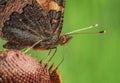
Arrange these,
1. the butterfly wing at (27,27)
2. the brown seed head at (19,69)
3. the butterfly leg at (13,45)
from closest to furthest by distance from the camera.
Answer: the brown seed head at (19,69) < the butterfly leg at (13,45) < the butterfly wing at (27,27)

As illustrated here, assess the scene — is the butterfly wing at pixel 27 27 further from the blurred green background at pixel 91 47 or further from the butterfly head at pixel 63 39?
the blurred green background at pixel 91 47

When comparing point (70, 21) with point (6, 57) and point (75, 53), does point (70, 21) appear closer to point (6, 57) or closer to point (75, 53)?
point (75, 53)

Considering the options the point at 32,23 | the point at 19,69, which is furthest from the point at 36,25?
the point at 19,69

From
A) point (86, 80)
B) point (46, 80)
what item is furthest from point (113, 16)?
point (46, 80)

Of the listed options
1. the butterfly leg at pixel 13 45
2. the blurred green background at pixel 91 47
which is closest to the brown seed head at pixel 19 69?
the butterfly leg at pixel 13 45

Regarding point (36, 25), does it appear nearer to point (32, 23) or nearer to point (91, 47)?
point (32, 23)

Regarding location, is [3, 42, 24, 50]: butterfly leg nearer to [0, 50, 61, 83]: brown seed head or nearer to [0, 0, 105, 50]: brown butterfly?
[0, 0, 105, 50]: brown butterfly
